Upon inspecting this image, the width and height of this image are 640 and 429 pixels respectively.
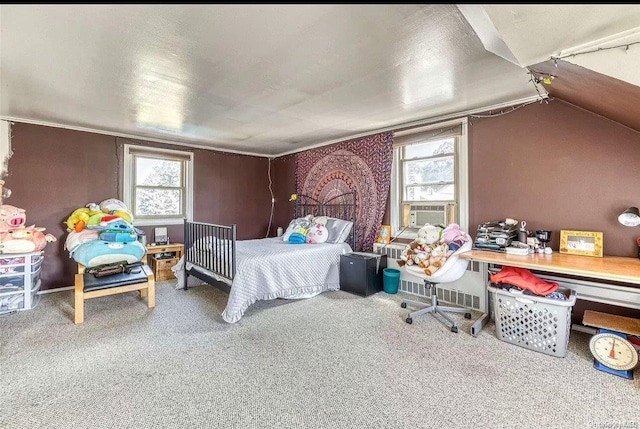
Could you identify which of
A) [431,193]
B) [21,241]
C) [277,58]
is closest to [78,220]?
[21,241]

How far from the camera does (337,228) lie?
14.1ft

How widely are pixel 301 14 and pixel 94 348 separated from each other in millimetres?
2862

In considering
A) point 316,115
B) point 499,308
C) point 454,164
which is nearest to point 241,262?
point 316,115

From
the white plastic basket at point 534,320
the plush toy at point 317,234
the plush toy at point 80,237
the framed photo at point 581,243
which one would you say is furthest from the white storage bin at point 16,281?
the framed photo at point 581,243

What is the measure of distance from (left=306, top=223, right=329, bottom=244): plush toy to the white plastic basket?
223 cm

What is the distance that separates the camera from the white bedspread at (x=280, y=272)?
9.68 ft

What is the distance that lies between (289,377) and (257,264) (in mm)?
1352

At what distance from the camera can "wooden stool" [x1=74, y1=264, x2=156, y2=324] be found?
291 centimetres

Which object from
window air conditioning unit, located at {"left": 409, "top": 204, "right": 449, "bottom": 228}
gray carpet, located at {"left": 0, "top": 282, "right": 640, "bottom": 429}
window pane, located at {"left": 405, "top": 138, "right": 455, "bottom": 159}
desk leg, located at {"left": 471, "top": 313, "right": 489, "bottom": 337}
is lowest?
gray carpet, located at {"left": 0, "top": 282, "right": 640, "bottom": 429}

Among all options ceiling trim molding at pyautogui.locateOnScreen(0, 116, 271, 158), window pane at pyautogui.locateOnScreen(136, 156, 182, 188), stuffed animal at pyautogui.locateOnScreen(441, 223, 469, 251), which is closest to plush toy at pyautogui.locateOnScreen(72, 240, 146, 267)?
window pane at pyautogui.locateOnScreen(136, 156, 182, 188)

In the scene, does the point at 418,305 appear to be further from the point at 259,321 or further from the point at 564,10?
the point at 564,10

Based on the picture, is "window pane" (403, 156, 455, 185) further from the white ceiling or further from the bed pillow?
the bed pillow

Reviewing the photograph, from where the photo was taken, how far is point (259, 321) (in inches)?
115

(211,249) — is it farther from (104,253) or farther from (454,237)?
(454,237)
